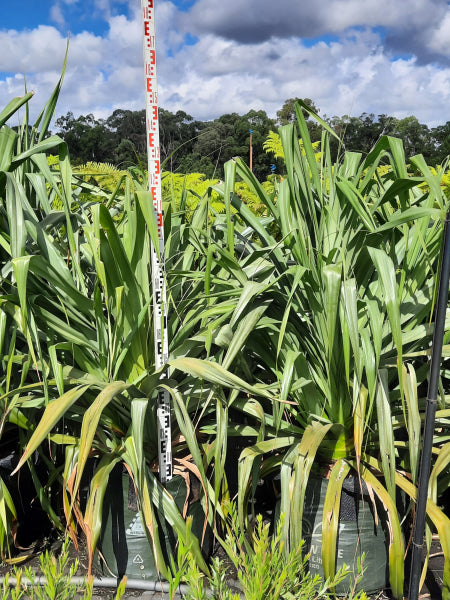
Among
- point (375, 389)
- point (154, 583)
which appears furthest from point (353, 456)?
point (154, 583)

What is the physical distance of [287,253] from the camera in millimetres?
1939

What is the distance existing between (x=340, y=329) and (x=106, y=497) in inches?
32.2

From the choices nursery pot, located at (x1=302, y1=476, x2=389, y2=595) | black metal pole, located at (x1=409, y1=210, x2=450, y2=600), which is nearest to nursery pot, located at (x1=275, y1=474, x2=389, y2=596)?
nursery pot, located at (x1=302, y1=476, x2=389, y2=595)

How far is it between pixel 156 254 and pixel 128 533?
800mm

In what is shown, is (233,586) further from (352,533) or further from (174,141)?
(174,141)

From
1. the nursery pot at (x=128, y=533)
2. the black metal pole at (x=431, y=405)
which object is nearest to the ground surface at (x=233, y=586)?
the nursery pot at (x=128, y=533)

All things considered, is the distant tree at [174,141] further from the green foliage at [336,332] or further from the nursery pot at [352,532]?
the nursery pot at [352,532]

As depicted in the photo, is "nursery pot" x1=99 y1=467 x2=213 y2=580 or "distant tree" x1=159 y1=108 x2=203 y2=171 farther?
"distant tree" x1=159 y1=108 x2=203 y2=171

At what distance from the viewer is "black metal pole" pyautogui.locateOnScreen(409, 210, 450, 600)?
1.28 metres

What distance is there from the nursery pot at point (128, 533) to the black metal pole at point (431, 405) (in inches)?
25.1

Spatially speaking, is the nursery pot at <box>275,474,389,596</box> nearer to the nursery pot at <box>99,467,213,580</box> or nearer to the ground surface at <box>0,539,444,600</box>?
the ground surface at <box>0,539,444,600</box>

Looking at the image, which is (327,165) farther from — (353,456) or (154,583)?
(154,583)

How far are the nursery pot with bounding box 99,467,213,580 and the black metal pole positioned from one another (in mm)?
638

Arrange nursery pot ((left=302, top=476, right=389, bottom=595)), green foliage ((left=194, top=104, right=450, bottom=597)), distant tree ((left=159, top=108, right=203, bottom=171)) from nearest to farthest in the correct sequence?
green foliage ((left=194, top=104, right=450, bottom=597)) < nursery pot ((left=302, top=476, right=389, bottom=595)) < distant tree ((left=159, top=108, right=203, bottom=171))
